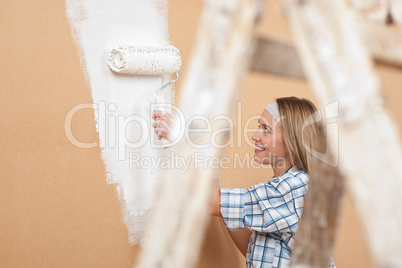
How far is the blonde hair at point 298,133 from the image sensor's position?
148 centimetres

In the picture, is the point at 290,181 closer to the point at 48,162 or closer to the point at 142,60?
the point at 142,60

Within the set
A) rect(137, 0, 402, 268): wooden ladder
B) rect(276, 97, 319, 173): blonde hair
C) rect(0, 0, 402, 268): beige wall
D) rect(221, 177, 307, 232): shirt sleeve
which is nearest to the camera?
rect(137, 0, 402, 268): wooden ladder

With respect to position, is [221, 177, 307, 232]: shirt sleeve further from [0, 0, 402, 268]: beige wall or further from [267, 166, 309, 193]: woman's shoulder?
[0, 0, 402, 268]: beige wall

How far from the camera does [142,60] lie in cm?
136

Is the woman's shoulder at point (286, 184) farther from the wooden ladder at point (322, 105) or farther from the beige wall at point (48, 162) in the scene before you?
the wooden ladder at point (322, 105)

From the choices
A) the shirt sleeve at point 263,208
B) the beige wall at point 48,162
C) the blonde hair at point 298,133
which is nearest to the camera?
the beige wall at point 48,162

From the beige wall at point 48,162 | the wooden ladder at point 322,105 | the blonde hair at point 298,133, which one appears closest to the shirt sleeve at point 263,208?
the blonde hair at point 298,133

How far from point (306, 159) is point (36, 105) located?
2.79 ft

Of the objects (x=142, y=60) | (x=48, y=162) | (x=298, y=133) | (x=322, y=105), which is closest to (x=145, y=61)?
(x=142, y=60)

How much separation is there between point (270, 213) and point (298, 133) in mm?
307

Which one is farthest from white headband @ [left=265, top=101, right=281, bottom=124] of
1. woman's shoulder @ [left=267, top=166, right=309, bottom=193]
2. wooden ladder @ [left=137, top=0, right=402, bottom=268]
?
wooden ladder @ [left=137, top=0, right=402, bottom=268]

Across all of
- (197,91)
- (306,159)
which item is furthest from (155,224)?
(306,159)

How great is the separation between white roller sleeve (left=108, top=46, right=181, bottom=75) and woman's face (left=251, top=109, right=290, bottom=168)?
14.5 inches

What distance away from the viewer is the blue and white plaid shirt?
→ 4.36 feet
